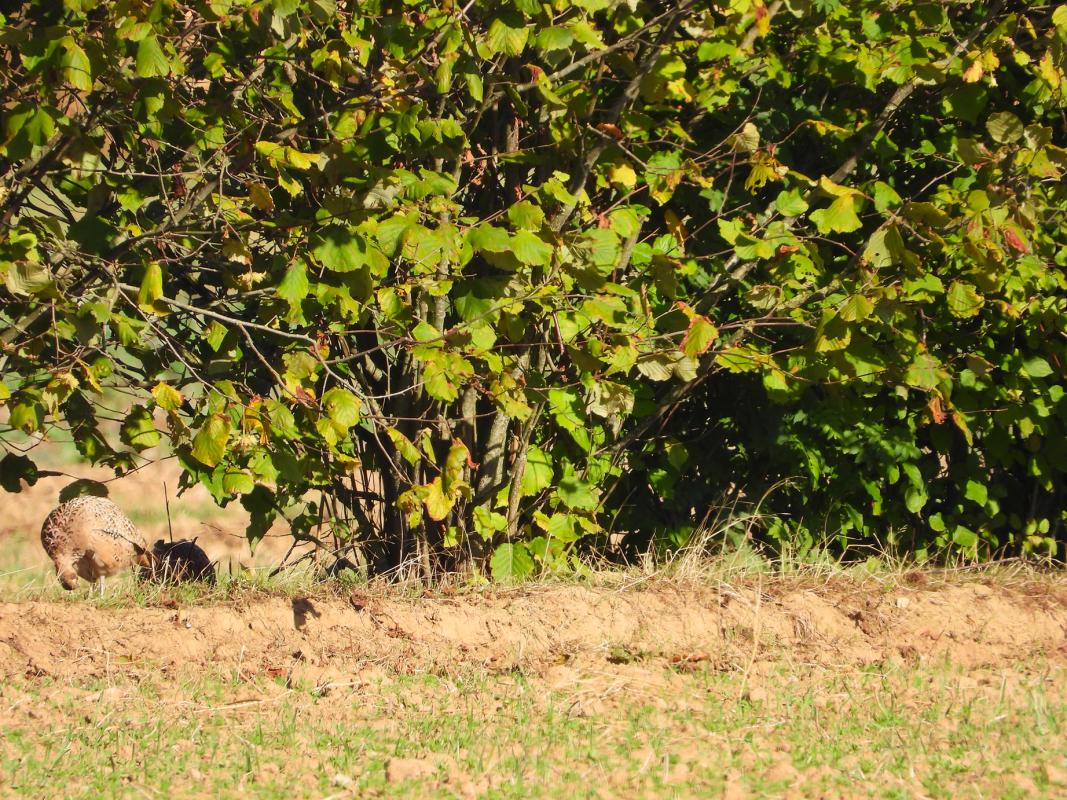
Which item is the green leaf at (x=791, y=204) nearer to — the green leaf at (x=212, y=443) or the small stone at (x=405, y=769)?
A: the green leaf at (x=212, y=443)

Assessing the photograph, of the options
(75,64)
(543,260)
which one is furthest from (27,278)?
(543,260)

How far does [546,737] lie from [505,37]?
2084 millimetres

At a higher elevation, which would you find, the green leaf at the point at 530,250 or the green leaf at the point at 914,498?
the green leaf at the point at 530,250

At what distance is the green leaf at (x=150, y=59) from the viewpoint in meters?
3.22

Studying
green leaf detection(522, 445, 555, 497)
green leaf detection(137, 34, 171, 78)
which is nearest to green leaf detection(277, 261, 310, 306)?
green leaf detection(137, 34, 171, 78)

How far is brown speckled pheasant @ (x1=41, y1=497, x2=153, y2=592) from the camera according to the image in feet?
16.1

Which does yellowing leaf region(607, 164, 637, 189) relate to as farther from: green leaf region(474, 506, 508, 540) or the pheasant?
the pheasant

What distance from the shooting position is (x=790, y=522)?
17.1 ft

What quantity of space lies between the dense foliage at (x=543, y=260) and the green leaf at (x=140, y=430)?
0.01m

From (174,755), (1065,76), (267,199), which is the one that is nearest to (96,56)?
(267,199)

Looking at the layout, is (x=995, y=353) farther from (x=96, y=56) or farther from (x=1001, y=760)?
(x=96, y=56)

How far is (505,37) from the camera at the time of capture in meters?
3.56

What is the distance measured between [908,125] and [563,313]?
1.85 meters

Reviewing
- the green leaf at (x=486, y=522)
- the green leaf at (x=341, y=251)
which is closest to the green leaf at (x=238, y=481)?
the green leaf at (x=341, y=251)
